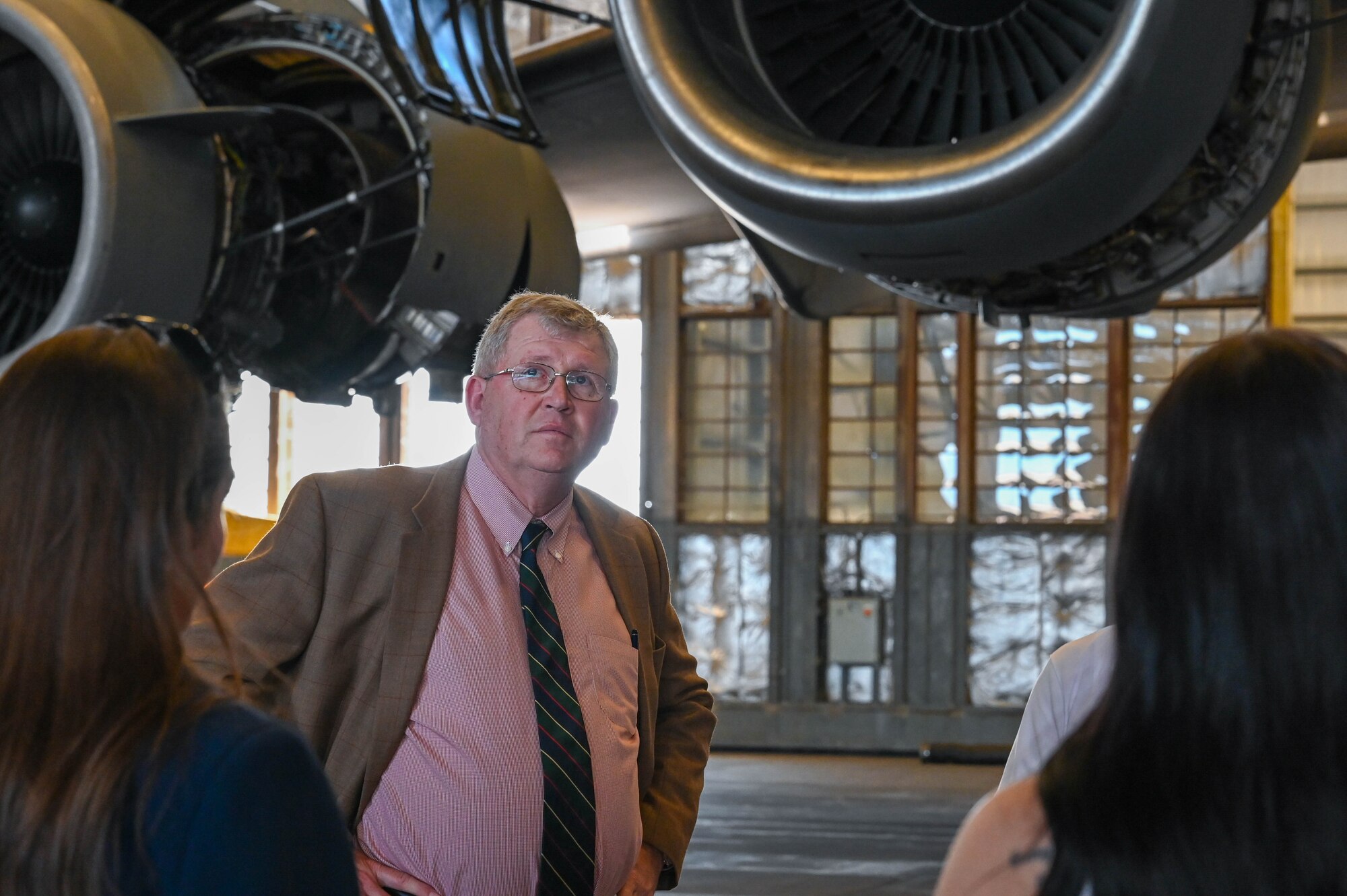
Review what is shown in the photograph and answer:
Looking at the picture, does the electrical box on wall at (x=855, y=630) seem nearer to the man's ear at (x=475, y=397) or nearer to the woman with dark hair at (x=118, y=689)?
the man's ear at (x=475, y=397)

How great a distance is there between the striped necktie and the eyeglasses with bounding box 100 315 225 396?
731 millimetres

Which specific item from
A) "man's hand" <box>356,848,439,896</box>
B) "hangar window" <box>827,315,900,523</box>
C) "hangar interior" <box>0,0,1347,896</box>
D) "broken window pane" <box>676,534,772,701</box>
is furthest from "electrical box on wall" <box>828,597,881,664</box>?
"man's hand" <box>356,848,439,896</box>

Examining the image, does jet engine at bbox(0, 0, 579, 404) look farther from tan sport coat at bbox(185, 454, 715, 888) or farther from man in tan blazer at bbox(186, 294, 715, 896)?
tan sport coat at bbox(185, 454, 715, 888)

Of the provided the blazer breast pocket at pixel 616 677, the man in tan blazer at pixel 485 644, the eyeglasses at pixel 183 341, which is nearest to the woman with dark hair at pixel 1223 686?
the eyeglasses at pixel 183 341

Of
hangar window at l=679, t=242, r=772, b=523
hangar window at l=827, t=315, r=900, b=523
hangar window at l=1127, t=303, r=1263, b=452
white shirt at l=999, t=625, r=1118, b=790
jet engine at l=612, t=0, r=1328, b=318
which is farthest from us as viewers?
hangar window at l=679, t=242, r=772, b=523

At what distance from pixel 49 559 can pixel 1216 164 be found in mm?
3984

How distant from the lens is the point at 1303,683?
0.96 meters

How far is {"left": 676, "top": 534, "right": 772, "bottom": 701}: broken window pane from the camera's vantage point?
13180mm

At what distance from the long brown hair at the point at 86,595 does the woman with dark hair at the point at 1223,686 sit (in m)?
0.59

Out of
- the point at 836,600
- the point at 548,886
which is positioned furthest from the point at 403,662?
the point at 836,600

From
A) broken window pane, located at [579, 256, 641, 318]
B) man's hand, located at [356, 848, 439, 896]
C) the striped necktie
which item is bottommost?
man's hand, located at [356, 848, 439, 896]

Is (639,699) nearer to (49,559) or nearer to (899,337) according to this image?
(49,559)

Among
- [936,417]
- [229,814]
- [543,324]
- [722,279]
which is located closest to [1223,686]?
[229,814]

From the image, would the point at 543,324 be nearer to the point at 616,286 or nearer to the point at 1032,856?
the point at 1032,856
